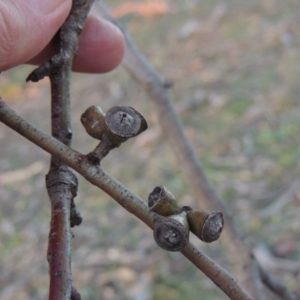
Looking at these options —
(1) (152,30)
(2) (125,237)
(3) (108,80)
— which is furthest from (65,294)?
(1) (152,30)

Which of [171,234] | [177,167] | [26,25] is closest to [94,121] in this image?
[171,234]

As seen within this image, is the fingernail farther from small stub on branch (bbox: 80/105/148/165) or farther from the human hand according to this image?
small stub on branch (bbox: 80/105/148/165)

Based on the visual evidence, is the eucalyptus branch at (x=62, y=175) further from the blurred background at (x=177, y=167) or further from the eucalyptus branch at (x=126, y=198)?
the blurred background at (x=177, y=167)

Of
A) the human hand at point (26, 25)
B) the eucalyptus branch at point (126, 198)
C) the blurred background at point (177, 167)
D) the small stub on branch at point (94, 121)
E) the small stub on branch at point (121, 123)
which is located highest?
the small stub on branch at point (121, 123)

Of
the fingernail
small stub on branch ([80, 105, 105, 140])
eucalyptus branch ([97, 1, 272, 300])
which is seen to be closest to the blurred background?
eucalyptus branch ([97, 1, 272, 300])

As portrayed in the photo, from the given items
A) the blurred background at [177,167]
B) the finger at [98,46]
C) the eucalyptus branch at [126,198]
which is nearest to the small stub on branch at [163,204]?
the eucalyptus branch at [126,198]

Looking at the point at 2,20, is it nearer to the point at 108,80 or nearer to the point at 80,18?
the point at 80,18
